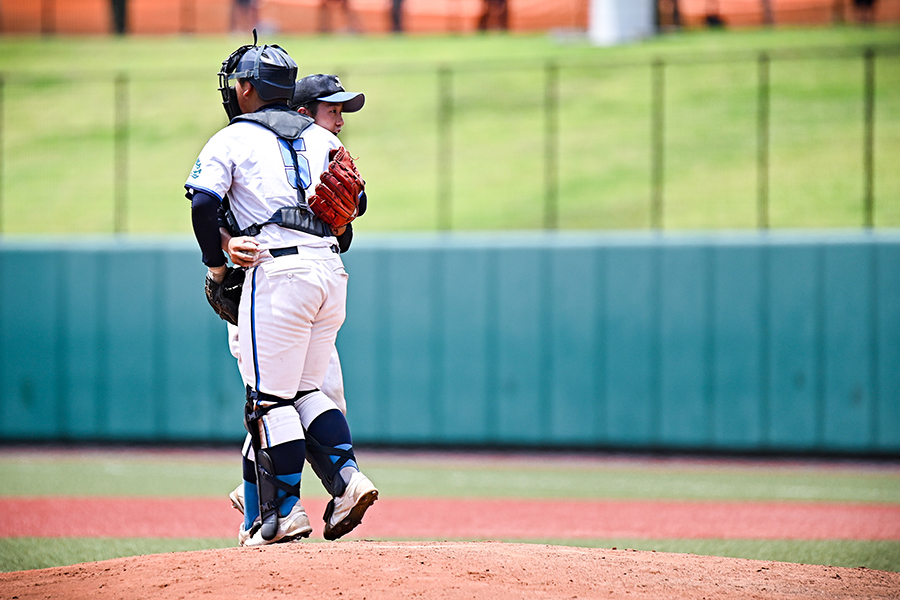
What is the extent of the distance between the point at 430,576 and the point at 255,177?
1810 millimetres

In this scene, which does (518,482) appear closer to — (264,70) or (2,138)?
(264,70)

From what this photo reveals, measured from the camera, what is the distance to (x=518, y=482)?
884cm

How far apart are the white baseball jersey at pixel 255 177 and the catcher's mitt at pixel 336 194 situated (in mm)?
91

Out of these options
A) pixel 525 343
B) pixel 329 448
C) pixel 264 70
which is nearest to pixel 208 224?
pixel 264 70

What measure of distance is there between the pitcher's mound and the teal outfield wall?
655cm

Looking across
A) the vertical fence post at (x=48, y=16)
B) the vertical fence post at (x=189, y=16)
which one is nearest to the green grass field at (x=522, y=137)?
the vertical fence post at (x=48, y=16)

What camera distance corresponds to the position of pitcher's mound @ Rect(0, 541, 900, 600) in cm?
342

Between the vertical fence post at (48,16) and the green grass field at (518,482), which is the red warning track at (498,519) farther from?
the vertical fence post at (48,16)

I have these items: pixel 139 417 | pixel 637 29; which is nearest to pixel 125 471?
pixel 139 417

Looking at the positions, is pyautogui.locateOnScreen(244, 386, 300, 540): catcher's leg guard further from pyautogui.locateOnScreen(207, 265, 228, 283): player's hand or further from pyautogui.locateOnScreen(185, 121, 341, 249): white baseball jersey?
pyautogui.locateOnScreen(185, 121, 341, 249): white baseball jersey

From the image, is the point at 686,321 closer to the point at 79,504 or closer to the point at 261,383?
the point at 79,504

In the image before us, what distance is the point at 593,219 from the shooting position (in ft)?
54.1

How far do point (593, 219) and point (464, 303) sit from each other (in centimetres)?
603

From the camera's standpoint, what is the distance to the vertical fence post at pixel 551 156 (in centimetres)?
1239
